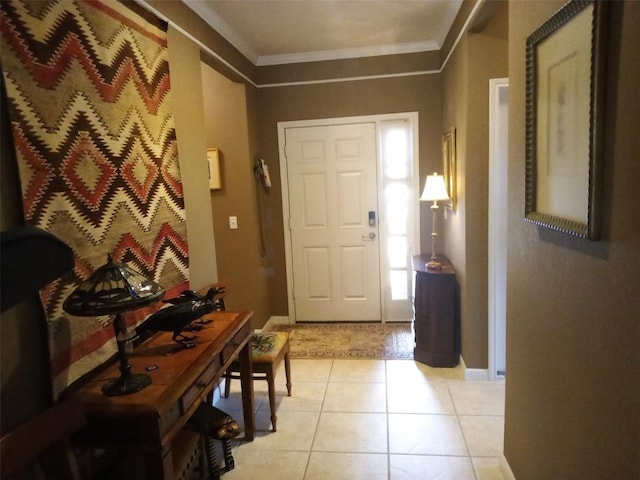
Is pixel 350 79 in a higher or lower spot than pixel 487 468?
higher

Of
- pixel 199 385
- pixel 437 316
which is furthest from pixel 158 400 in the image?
pixel 437 316

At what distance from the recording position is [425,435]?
2.38 m

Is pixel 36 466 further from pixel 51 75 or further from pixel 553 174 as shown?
pixel 553 174

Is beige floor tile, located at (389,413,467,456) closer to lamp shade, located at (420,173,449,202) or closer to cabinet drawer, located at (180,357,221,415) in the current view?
cabinet drawer, located at (180,357,221,415)

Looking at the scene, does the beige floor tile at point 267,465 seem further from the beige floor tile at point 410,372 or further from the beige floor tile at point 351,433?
the beige floor tile at point 410,372

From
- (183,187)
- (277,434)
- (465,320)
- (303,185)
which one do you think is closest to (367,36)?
(303,185)

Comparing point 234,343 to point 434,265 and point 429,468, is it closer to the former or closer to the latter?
point 429,468

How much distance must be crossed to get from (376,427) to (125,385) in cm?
157

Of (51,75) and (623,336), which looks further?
(51,75)

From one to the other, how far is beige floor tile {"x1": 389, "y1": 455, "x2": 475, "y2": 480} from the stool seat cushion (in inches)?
34.4

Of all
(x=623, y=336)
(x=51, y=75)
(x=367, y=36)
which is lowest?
(x=623, y=336)

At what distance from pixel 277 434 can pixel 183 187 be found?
1.54 m

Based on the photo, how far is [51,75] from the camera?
57.6 inches

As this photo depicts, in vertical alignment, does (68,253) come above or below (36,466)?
above
